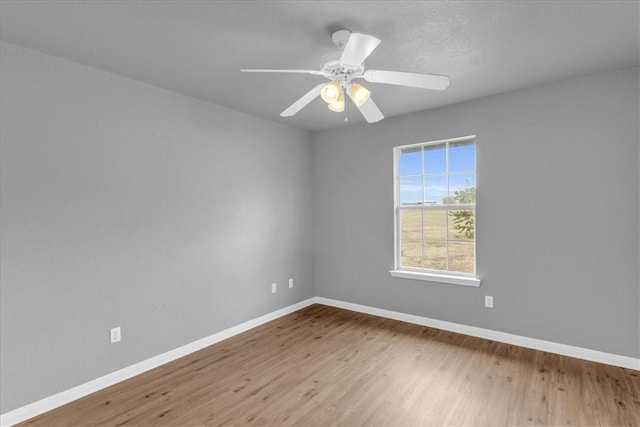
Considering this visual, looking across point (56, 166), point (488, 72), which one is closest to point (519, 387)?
point (488, 72)

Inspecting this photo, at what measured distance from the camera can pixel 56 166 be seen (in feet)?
7.74

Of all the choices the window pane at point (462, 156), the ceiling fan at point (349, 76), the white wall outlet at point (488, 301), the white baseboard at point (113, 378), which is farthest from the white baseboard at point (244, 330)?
the ceiling fan at point (349, 76)

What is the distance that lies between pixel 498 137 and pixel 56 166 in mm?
3873

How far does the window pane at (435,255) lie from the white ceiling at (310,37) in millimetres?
1782

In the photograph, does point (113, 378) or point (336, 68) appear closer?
point (336, 68)

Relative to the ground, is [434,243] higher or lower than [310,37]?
lower

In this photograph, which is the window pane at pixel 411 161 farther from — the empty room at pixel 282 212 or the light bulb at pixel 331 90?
the light bulb at pixel 331 90

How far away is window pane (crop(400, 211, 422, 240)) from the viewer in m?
3.98

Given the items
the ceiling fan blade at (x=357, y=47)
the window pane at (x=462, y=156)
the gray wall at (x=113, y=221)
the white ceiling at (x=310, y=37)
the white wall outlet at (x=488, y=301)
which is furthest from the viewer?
the window pane at (x=462, y=156)

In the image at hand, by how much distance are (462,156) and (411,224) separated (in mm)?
985

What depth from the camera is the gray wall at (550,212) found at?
8.96 feet

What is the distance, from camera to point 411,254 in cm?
405

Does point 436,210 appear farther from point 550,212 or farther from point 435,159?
point 550,212

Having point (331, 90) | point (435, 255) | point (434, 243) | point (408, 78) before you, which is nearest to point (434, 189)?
point (434, 243)
